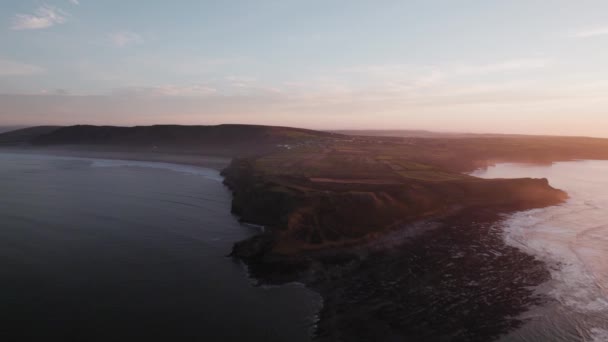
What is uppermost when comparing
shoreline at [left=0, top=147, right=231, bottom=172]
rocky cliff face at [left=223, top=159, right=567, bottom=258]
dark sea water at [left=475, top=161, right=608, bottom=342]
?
shoreline at [left=0, top=147, right=231, bottom=172]

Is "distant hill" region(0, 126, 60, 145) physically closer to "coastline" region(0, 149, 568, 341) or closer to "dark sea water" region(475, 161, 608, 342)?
"coastline" region(0, 149, 568, 341)

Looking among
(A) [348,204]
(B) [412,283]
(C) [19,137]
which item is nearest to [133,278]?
(B) [412,283]

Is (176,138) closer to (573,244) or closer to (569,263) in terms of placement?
(573,244)

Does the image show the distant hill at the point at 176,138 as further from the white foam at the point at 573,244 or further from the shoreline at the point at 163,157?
the white foam at the point at 573,244

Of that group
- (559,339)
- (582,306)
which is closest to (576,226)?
(582,306)

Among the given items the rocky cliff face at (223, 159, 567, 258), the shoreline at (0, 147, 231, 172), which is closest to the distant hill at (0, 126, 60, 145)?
the shoreline at (0, 147, 231, 172)

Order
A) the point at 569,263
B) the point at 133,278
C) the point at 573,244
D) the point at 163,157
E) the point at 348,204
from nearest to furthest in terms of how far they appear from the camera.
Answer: the point at 133,278 < the point at 569,263 < the point at 573,244 < the point at 348,204 < the point at 163,157

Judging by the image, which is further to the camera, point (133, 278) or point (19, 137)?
point (19, 137)

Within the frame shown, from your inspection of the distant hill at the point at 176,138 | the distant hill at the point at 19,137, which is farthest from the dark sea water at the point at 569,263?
the distant hill at the point at 19,137
